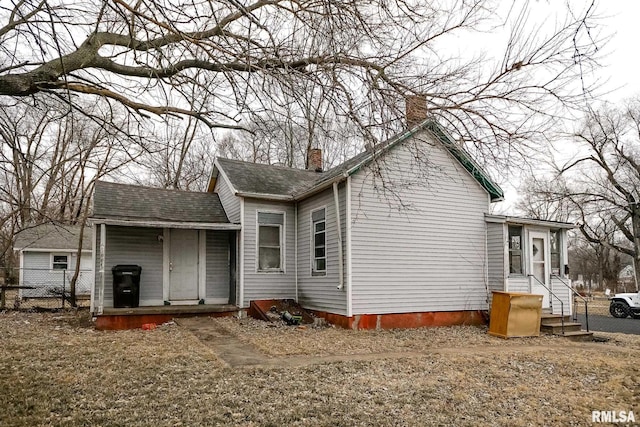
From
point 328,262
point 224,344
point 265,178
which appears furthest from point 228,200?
point 224,344

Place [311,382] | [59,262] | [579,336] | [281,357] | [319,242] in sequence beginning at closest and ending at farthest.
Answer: [311,382] < [281,357] < [579,336] < [319,242] < [59,262]

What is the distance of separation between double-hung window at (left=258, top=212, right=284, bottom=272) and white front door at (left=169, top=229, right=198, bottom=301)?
1908mm

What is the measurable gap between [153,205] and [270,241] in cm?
342

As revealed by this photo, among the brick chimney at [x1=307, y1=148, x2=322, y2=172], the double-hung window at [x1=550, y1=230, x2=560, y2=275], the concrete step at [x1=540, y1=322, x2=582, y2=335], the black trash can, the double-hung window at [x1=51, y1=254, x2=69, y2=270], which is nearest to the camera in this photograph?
the concrete step at [x1=540, y1=322, x2=582, y2=335]

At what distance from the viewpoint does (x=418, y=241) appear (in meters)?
11.9

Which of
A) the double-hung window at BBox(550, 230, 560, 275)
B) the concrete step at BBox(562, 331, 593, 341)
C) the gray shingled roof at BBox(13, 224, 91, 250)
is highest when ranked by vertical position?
the gray shingled roof at BBox(13, 224, 91, 250)

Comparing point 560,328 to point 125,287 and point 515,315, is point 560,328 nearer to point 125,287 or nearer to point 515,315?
point 515,315

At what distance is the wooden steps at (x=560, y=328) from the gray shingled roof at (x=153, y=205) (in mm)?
8748

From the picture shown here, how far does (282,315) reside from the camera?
1159cm

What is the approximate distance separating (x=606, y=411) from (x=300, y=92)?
16.0 ft

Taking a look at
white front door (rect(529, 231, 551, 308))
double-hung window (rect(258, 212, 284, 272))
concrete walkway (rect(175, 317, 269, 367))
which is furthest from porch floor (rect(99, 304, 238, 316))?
white front door (rect(529, 231, 551, 308))

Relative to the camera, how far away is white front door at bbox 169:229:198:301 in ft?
42.0

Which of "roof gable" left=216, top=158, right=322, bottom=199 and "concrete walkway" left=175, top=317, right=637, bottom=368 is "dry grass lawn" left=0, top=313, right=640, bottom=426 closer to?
"concrete walkway" left=175, top=317, right=637, bottom=368

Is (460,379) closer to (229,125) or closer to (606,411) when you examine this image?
(606,411)
